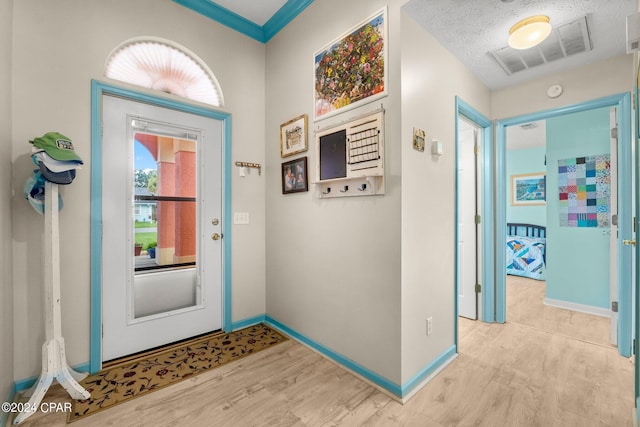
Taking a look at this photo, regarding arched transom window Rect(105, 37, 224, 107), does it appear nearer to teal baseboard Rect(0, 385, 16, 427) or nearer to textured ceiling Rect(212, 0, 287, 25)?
textured ceiling Rect(212, 0, 287, 25)

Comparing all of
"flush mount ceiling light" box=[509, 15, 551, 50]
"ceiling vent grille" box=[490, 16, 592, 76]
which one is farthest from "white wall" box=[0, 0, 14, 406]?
"ceiling vent grille" box=[490, 16, 592, 76]

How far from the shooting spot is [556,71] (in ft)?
8.55

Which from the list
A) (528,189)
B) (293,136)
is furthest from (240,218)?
(528,189)

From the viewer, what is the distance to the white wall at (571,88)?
232cm

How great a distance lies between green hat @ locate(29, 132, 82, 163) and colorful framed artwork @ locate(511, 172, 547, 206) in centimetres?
708

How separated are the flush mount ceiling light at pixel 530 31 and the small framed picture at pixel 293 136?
1.66 m

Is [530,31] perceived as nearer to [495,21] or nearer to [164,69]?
[495,21]

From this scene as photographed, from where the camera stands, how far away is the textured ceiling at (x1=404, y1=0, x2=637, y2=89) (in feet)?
5.83

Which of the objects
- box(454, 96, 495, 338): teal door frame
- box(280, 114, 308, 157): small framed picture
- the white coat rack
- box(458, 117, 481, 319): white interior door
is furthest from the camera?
box(458, 117, 481, 319): white interior door

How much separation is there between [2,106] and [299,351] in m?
2.59

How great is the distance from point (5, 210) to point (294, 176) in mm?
1923

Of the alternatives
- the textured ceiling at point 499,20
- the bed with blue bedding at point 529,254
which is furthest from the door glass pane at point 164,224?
the bed with blue bedding at point 529,254

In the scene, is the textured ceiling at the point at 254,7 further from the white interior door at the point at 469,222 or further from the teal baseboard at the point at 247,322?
the teal baseboard at the point at 247,322

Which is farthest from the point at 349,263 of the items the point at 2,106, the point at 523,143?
the point at 523,143
